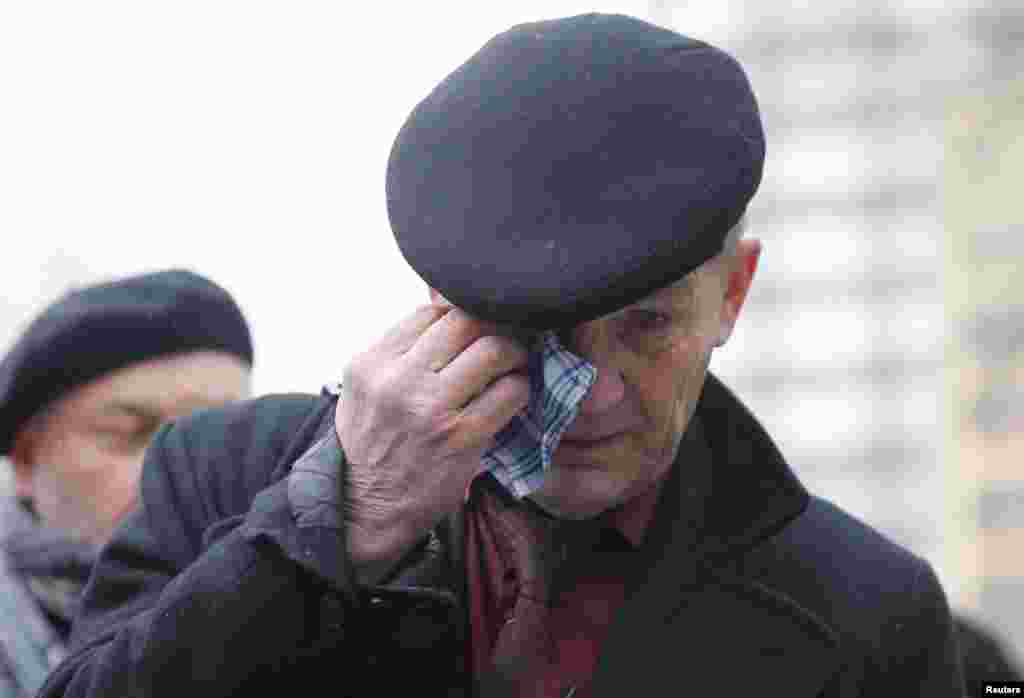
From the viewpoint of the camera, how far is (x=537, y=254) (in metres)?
2.12

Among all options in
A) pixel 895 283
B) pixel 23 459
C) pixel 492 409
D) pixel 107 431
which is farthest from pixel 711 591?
pixel 895 283

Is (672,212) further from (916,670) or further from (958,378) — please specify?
(958,378)

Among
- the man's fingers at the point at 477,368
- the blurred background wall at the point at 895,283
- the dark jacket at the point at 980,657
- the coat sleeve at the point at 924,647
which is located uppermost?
the man's fingers at the point at 477,368

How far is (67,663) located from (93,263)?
47.7 metres

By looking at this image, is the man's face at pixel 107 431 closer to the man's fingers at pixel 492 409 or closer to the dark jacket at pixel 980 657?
the dark jacket at pixel 980 657

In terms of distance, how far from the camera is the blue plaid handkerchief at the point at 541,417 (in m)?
2.15

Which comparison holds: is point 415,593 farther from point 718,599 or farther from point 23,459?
point 23,459

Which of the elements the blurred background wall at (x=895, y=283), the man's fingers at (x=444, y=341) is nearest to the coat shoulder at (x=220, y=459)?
the man's fingers at (x=444, y=341)

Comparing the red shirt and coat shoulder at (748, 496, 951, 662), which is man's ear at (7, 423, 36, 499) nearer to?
the red shirt

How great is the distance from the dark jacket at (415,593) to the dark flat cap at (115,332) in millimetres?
1334

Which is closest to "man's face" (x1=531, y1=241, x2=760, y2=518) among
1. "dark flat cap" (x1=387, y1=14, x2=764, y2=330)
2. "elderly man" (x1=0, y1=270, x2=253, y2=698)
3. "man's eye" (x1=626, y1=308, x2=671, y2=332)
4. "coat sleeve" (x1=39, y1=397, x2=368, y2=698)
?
"man's eye" (x1=626, y1=308, x2=671, y2=332)

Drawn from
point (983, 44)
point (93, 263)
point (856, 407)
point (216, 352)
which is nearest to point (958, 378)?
point (856, 407)

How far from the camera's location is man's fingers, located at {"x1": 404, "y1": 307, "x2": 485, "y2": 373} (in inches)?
81.8

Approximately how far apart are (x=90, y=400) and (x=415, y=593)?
2052mm
